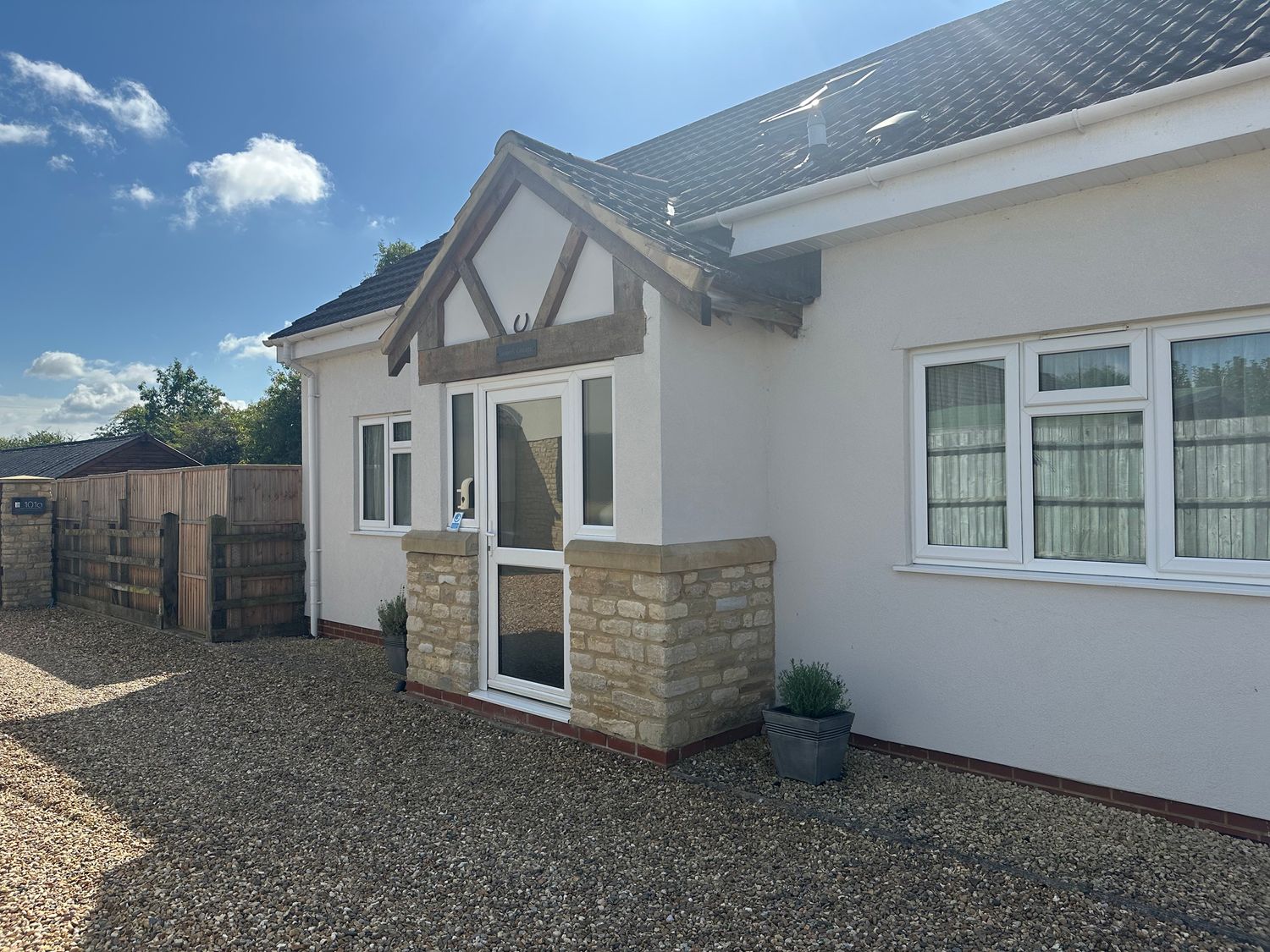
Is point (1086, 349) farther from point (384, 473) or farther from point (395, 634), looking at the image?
point (384, 473)

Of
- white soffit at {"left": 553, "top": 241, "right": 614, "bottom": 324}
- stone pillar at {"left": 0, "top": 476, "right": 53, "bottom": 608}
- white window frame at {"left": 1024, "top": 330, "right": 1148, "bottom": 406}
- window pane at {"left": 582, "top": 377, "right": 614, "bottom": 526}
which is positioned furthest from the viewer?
stone pillar at {"left": 0, "top": 476, "right": 53, "bottom": 608}

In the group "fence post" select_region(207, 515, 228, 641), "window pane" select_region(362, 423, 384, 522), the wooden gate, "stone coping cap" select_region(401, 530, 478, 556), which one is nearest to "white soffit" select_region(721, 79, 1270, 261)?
Answer: "stone coping cap" select_region(401, 530, 478, 556)

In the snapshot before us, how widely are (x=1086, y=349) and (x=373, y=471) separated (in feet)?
26.1

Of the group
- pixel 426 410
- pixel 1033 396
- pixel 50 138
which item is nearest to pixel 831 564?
pixel 1033 396

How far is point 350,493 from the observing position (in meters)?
10.2

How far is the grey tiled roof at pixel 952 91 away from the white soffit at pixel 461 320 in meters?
1.37

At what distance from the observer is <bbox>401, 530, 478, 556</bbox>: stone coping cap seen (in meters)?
6.76

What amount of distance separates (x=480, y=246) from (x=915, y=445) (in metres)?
3.81

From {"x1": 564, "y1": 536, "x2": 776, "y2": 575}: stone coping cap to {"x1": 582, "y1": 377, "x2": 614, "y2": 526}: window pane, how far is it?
0.23 metres

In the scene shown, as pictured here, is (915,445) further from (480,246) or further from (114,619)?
(114,619)

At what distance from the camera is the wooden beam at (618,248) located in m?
5.12

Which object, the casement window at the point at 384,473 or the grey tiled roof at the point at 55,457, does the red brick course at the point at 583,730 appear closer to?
the casement window at the point at 384,473

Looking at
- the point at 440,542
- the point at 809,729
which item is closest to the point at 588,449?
the point at 440,542

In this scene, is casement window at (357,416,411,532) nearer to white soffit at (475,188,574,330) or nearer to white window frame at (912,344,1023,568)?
white soffit at (475,188,574,330)
